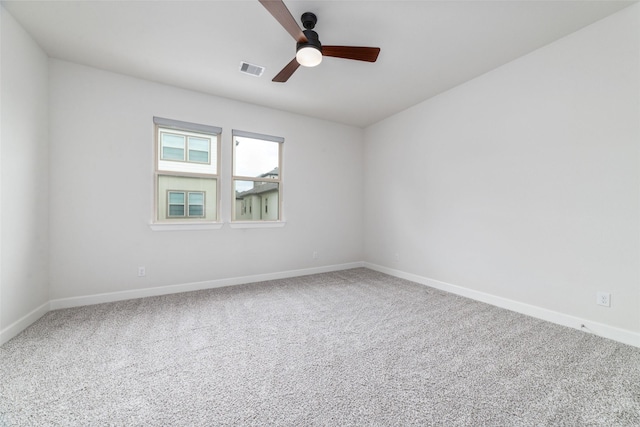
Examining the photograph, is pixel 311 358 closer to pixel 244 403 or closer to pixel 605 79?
pixel 244 403

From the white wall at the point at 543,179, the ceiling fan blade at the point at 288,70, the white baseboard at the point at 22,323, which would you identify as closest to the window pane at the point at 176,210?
the white baseboard at the point at 22,323

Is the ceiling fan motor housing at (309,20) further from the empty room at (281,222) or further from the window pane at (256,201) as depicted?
the window pane at (256,201)

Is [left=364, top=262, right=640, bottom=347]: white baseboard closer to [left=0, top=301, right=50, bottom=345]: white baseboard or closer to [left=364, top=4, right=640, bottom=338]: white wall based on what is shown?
[left=364, top=4, right=640, bottom=338]: white wall

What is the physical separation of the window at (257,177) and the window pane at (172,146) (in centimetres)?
71

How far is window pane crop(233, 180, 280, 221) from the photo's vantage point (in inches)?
156

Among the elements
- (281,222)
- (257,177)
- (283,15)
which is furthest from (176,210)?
(283,15)

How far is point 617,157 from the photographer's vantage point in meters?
2.17

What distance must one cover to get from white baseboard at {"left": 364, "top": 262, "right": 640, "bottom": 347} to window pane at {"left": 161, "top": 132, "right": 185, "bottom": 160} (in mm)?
3850

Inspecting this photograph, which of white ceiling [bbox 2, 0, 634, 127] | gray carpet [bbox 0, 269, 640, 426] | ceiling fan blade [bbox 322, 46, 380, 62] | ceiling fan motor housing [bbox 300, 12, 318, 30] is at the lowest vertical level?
gray carpet [bbox 0, 269, 640, 426]

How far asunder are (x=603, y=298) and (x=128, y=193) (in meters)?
4.96

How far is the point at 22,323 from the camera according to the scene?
233cm

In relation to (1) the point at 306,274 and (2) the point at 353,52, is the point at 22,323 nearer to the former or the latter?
(1) the point at 306,274

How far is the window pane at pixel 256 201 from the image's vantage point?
3963 millimetres

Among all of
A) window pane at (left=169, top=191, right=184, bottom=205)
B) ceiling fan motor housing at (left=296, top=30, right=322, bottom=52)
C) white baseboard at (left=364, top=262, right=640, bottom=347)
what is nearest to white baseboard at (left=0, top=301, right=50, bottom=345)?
window pane at (left=169, top=191, right=184, bottom=205)
